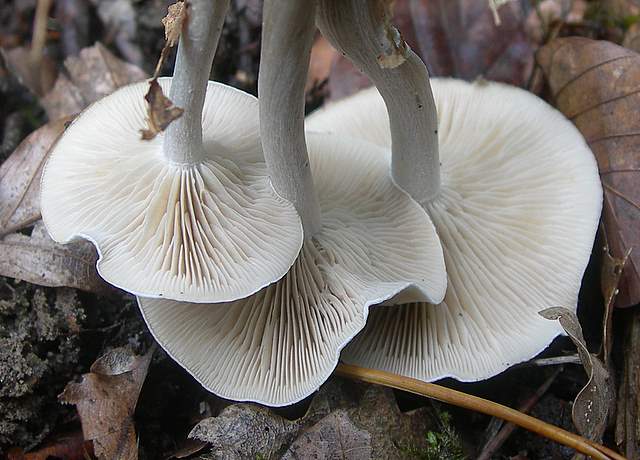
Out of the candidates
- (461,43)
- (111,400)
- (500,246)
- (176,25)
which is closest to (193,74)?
(176,25)

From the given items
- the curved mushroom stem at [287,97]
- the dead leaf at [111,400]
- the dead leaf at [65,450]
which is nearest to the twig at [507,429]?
the curved mushroom stem at [287,97]

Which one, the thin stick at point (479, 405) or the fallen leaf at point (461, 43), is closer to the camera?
the thin stick at point (479, 405)

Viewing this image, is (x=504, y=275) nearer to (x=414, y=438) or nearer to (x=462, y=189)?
(x=462, y=189)

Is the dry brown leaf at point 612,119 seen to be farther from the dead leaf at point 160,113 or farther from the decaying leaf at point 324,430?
the dead leaf at point 160,113

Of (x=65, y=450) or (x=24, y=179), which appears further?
(x=24, y=179)

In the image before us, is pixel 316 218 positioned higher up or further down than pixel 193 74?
further down

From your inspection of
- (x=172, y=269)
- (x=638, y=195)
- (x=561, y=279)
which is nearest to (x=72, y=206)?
(x=172, y=269)

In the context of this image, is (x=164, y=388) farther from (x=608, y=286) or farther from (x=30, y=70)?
(x=30, y=70)
